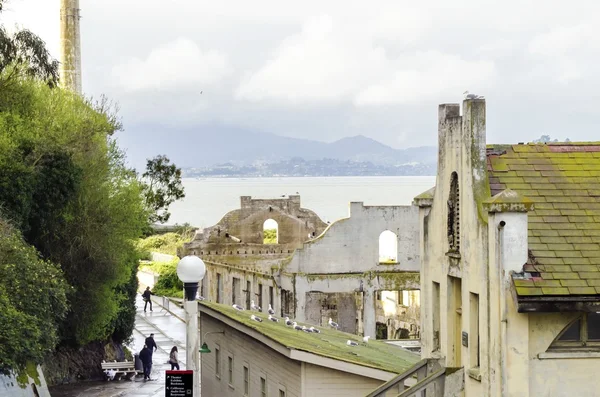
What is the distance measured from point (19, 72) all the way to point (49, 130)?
3716 millimetres

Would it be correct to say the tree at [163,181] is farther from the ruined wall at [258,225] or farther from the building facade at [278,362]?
the building facade at [278,362]

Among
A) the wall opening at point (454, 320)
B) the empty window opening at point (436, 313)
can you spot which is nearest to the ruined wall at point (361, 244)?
the empty window opening at point (436, 313)

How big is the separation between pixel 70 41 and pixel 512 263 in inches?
1987

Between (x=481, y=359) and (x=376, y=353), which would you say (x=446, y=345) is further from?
(x=376, y=353)

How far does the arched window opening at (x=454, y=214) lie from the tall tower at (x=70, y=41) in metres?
46.6

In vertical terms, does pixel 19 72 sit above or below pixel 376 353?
above

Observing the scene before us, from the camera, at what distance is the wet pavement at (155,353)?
123 ft

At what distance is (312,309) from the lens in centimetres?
4700

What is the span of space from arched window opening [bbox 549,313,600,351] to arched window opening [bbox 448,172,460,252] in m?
2.48

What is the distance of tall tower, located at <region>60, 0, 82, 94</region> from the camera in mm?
61531

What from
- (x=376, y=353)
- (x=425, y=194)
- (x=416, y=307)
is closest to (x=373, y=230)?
(x=416, y=307)

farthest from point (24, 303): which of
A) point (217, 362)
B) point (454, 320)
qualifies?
point (454, 320)

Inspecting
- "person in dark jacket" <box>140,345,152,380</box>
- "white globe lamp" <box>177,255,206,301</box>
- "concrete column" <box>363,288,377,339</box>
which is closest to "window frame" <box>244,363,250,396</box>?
"white globe lamp" <box>177,255,206,301</box>

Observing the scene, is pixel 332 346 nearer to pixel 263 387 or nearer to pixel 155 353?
pixel 263 387
